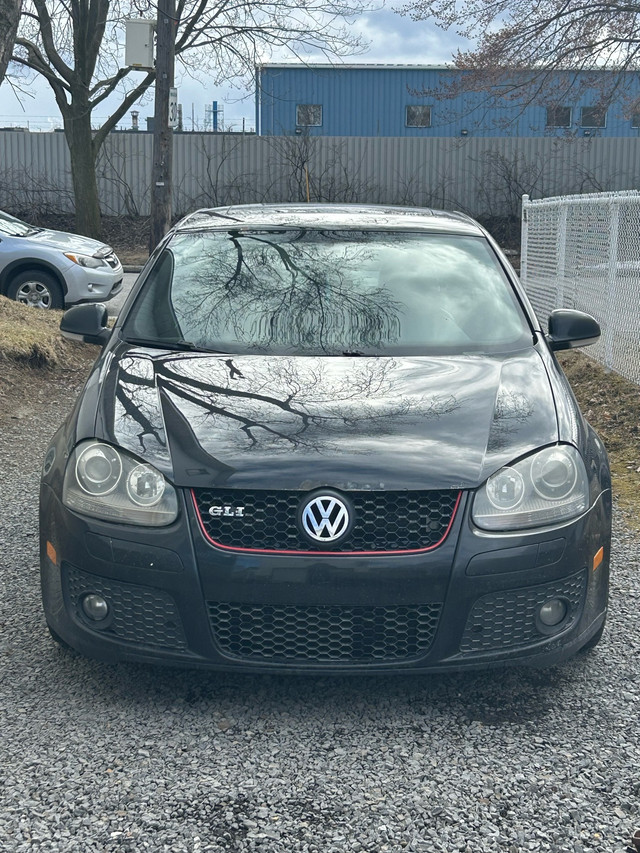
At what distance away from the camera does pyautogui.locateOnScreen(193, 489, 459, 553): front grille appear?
3.14 meters

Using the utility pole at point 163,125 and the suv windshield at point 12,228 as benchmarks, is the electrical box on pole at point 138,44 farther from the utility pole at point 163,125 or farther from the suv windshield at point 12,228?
the suv windshield at point 12,228

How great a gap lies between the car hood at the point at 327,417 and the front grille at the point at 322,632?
1.29ft

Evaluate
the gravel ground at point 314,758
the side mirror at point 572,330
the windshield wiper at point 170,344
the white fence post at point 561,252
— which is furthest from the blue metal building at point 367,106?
the gravel ground at point 314,758

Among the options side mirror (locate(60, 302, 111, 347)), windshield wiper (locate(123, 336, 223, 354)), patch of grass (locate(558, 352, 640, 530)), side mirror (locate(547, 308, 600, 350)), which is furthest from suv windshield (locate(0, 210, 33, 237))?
side mirror (locate(547, 308, 600, 350))

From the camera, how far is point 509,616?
3258 mm

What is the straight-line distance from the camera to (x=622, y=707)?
3.42 m

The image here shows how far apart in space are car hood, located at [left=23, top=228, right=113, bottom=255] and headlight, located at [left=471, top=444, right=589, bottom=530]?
36.2 feet

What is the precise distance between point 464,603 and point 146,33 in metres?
16.2

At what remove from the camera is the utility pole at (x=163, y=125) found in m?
15.4

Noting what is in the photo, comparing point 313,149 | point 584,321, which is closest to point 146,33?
point 313,149

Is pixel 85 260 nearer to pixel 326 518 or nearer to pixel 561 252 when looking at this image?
pixel 561 252

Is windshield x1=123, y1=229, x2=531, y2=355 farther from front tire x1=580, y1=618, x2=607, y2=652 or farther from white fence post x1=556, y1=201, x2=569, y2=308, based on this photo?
white fence post x1=556, y1=201, x2=569, y2=308

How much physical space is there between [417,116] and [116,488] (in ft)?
130

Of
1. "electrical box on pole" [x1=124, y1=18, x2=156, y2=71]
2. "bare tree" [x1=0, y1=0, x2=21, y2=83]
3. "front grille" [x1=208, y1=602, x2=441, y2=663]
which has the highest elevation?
"electrical box on pole" [x1=124, y1=18, x2=156, y2=71]
